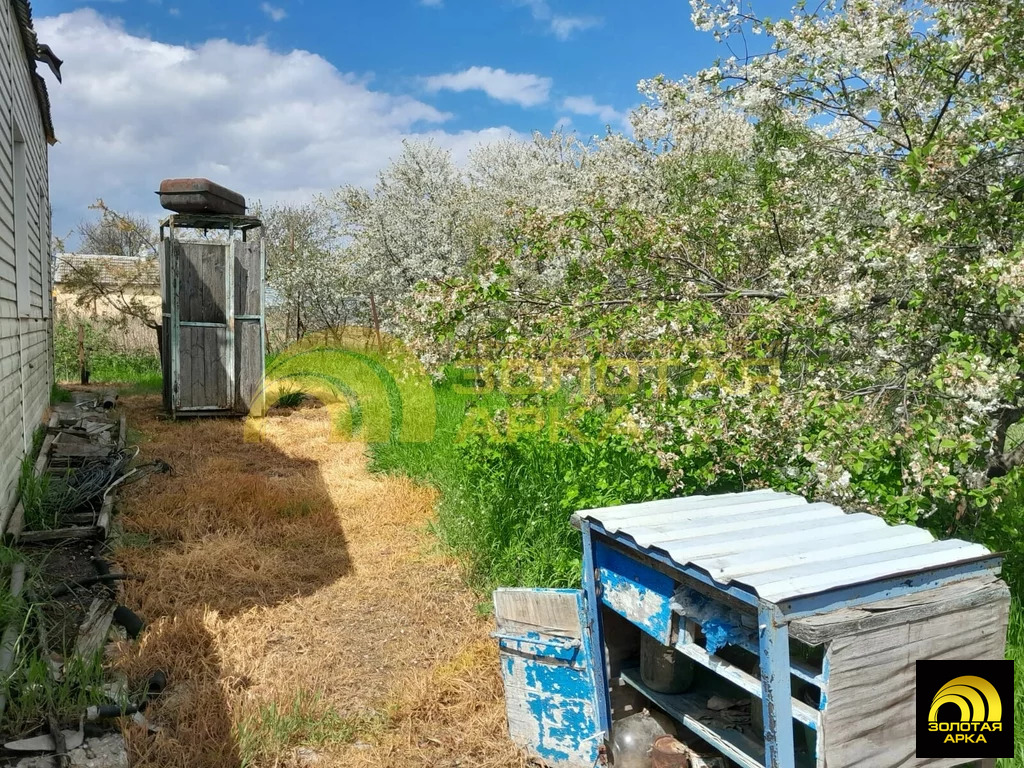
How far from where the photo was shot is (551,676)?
3.07m

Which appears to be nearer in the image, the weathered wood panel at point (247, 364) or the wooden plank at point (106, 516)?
the wooden plank at point (106, 516)

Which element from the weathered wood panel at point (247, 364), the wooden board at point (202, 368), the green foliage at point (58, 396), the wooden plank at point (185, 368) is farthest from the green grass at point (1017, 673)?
the green foliage at point (58, 396)

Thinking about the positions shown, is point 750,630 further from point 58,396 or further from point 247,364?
point 58,396

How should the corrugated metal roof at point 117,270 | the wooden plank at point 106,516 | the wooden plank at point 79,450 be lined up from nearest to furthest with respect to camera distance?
the wooden plank at point 106,516 < the wooden plank at point 79,450 < the corrugated metal roof at point 117,270

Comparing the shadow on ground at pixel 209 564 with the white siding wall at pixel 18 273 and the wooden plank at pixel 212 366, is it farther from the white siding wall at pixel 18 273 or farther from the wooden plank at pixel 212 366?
the wooden plank at pixel 212 366

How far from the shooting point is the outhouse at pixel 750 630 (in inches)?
78.9

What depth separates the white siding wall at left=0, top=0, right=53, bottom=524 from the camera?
17.8 ft

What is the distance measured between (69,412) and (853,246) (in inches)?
359

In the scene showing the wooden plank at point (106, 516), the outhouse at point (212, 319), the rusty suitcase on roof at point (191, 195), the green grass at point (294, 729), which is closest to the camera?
the green grass at point (294, 729)

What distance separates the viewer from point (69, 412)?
921 centimetres

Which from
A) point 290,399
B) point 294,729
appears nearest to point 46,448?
point 290,399

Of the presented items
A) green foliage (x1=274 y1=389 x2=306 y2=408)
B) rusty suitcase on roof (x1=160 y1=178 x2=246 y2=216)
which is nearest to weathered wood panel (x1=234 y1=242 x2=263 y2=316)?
rusty suitcase on roof (x1=160 y1=178 x2=246 y2=216)

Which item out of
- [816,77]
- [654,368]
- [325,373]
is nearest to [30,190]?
[325,373]

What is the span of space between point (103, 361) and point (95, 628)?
13973 millimetres
